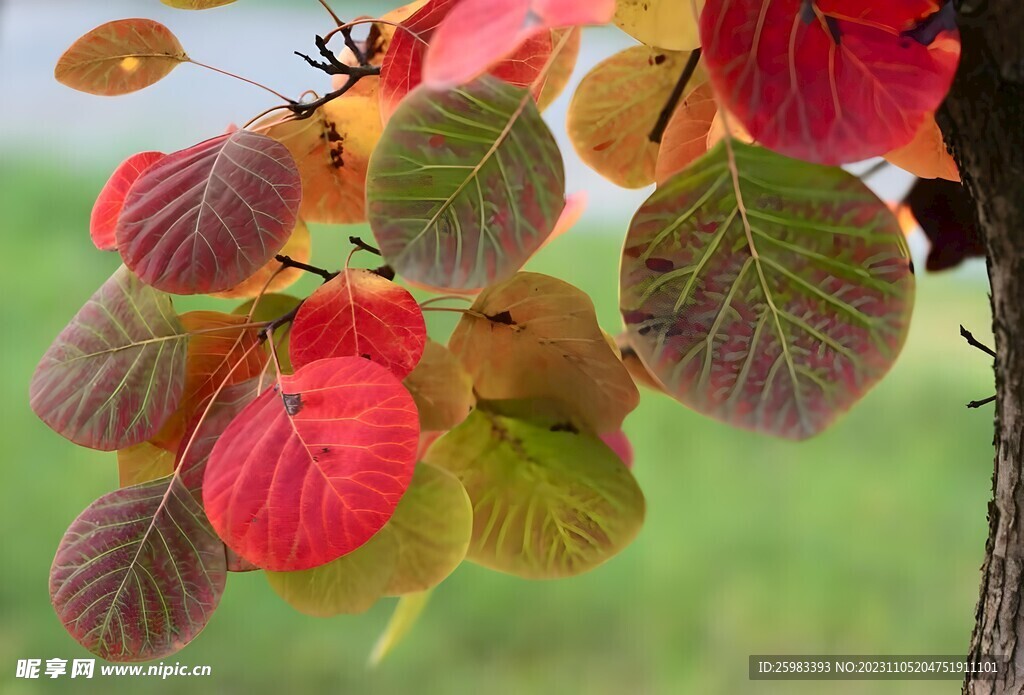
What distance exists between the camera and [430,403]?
0.24 m

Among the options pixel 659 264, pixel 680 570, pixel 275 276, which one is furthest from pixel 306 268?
pixel 680 570

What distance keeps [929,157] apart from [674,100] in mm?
70

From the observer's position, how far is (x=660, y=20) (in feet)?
0.64

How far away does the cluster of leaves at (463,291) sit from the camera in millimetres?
158

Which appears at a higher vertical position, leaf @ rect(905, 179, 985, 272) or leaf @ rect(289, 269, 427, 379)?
leaf @ rect(905, 179, 985, 272)

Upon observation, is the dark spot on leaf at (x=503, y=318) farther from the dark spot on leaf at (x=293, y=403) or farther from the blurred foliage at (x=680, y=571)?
the blurred foliage at (x=680, y=571)

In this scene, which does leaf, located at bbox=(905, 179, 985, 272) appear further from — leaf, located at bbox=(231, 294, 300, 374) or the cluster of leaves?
leaf, located at bbox=(231, 294, 300, 374)

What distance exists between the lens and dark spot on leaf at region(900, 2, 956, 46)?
0.55 feet

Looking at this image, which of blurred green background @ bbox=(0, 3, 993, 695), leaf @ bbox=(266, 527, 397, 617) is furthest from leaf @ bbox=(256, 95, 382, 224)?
blurred green background @ bbox=(0, 3, 993, 695)

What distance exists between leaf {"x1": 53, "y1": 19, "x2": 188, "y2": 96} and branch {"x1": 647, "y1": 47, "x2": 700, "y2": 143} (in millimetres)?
138

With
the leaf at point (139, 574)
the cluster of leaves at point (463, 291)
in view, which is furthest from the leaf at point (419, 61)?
the leaf at point (139, 574)

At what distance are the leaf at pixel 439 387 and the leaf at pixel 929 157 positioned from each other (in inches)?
5.0

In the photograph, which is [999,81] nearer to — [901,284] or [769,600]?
[901,284]

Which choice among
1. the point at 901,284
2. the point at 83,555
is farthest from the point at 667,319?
the point at 83,555
